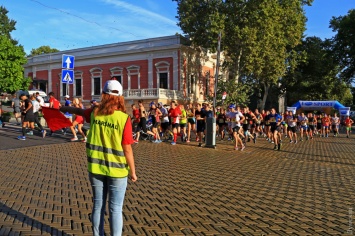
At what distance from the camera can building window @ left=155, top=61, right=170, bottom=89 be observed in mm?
40594

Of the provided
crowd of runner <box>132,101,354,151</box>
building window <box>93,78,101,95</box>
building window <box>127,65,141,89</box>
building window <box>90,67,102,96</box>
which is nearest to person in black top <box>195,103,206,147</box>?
crowd of runner <box>132,101,354,151</box>

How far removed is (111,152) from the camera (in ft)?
12.1

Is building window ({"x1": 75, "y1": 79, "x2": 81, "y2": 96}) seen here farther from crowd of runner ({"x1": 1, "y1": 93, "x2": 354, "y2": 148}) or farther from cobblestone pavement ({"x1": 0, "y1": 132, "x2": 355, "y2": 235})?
cobblestone pavement ({"x1": 0, "y1": 132, "x2": 355, "y2": 235})

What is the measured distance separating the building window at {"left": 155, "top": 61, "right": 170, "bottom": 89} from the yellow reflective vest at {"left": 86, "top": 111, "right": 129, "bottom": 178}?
1459 inches

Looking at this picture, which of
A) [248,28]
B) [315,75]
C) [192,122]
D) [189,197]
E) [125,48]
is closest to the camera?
[189,197]

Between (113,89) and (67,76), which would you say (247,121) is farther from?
(113,89)

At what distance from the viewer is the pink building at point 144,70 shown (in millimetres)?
39656

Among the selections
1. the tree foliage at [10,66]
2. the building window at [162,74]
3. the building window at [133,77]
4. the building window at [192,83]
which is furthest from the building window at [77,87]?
the building window at [192,83]

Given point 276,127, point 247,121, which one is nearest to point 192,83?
point 247,121

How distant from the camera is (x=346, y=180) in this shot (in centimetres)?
890

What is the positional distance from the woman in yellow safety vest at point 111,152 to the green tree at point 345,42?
48.2m

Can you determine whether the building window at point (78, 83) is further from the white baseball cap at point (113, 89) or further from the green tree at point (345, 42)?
the white baseball cap at point (113, 89)

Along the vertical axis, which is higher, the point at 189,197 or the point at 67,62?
the point at 67,62

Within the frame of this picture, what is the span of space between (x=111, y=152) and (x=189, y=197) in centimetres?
321
